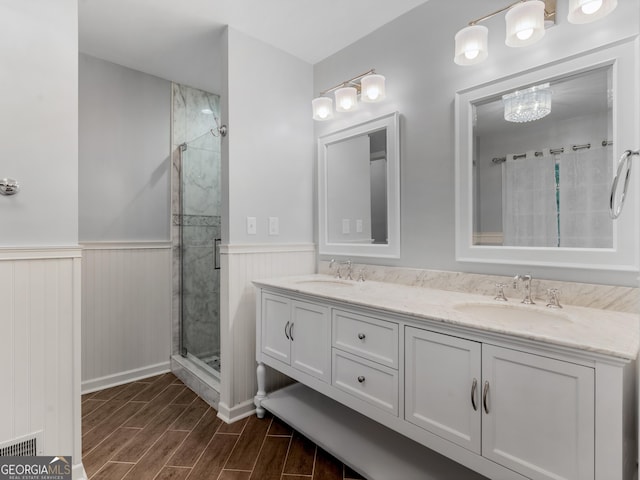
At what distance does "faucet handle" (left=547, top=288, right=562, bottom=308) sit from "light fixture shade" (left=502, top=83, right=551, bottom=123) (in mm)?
803

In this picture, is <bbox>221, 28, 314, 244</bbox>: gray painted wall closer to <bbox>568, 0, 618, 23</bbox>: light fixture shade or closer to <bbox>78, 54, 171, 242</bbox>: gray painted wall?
<bbox>78, 54, 171, 242</bbox>: gray painted wall

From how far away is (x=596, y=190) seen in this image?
1.41 m

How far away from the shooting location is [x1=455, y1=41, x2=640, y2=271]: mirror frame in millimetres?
1303

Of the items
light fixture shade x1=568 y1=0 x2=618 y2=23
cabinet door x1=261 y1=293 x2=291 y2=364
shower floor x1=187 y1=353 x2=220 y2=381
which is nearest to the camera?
light fixture shade x1=568 y1=0 x2=618 y2=23

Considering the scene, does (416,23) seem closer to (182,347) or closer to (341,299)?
(341,299)

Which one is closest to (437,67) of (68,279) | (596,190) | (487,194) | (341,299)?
(487,194)

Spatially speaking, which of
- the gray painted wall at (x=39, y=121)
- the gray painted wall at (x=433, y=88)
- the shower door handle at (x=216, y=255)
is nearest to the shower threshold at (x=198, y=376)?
the shower door handle at (x=216, y=255)

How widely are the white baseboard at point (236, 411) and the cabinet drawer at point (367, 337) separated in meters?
0.99

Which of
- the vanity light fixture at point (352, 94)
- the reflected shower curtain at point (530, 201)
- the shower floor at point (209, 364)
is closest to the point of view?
the reflected shower curtain at point (530, 201)

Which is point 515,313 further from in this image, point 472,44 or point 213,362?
point 213,362

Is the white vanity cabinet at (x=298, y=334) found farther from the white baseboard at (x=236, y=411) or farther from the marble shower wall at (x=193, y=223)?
the marble shower wall at (x=193, y=223)

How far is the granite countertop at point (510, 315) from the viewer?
968 mm

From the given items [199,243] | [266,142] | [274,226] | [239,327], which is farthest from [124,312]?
[266,142]

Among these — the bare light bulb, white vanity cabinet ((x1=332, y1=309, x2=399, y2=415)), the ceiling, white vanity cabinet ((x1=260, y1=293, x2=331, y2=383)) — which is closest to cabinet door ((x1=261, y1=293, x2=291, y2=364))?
white vanity cabinet ((x1=260, y1=293, x2=331, y2=383))
